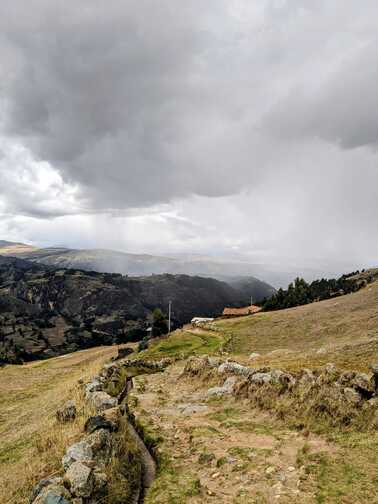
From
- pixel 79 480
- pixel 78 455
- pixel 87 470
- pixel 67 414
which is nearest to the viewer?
pixel 79 480

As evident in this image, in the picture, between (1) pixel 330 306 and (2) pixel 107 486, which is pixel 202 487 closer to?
(2) pixel 107 486

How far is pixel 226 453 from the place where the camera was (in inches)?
543

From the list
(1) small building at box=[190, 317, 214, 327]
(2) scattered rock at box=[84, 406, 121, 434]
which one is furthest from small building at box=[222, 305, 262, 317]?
(2) scattered rock at box=[84, 406, 121, 434]

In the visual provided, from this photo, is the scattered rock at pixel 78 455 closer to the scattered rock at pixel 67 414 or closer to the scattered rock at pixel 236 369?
the scattered rock at pixel 67 414

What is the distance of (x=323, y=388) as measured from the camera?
56.7 ft

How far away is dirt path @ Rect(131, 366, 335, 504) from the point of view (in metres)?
10.8

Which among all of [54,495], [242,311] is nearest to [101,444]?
[54,495]

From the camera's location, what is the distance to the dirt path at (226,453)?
10.8 metres

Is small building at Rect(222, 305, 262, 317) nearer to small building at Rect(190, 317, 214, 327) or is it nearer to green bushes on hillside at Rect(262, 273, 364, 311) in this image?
small building at Rect(190, 317, 214, 327)

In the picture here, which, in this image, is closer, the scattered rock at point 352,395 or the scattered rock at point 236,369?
the scattered rock at point 352,395

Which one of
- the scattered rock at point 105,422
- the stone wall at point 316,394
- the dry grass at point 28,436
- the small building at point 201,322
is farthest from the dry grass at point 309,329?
the scattered rock at point 105,422

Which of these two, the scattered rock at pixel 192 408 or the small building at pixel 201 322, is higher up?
the scattered rock at pixel 192 408

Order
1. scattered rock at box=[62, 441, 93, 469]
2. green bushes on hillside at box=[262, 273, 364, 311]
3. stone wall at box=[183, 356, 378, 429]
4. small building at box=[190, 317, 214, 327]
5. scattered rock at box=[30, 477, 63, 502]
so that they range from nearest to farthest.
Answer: scattered rock at box=[30, 477, 63, 502] → scattered rock at box=[62, 441, 93, 469] → stone wall at box=[183, 356, 378, 429] → small building at box=[190, 317, 214, 327] → green bushes on hillside at box=[262, 273, 364, 311]

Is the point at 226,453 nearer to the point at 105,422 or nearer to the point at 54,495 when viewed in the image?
Answer: the point at 105,422
